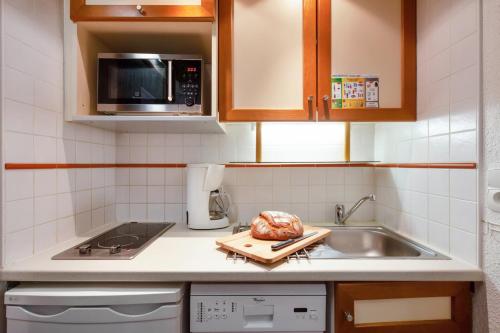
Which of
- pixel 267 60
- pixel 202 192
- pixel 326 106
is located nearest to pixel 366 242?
pixel 326 106

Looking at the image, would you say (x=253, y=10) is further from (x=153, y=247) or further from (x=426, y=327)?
(x=426, y=327)

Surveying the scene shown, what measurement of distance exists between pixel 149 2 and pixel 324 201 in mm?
1339

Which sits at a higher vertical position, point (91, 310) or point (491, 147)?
point (491, 147)

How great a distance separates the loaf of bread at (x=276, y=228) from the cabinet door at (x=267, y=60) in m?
0.46

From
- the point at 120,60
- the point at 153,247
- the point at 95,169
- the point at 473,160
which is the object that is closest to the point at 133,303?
the point at 153,247

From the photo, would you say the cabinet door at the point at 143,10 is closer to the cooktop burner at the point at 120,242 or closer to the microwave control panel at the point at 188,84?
the microwave control panel at the point at 188,84

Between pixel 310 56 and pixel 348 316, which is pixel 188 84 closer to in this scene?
pixel 310 56

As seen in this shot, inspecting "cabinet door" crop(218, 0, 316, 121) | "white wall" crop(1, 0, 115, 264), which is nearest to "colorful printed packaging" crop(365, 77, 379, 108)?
"cabinet door" crop(218, 0, 316, 121)

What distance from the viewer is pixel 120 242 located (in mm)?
1157

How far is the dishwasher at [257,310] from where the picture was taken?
865 millimetres

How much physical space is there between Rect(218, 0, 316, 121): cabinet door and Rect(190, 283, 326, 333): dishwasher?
735 millimetres

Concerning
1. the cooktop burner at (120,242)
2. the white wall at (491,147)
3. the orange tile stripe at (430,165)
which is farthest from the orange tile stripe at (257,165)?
the cooktop burner at (120,242)

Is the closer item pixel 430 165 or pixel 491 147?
pixel 491 147

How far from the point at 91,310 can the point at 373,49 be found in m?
1.53
